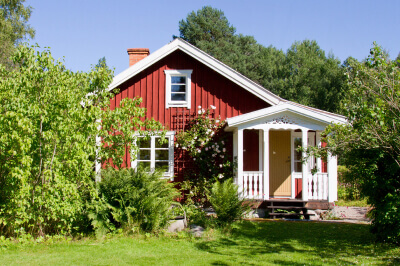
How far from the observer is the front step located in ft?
40.5

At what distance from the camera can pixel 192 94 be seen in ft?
47.4

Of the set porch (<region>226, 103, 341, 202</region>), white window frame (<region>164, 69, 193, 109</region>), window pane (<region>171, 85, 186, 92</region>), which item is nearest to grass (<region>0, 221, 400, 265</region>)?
porch (<region>226, 103, 341, 202</region>)

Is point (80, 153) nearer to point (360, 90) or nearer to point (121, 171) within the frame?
point (121, 171)

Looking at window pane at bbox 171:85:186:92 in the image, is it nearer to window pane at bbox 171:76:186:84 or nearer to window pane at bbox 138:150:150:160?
window pane at bbox 171:76:186:84

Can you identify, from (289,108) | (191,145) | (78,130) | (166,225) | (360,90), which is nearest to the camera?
(360,90)

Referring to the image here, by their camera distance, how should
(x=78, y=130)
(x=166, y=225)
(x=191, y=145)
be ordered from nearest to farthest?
(x=78, y=130)
(x=166, y=225)
(x=191, y=145)

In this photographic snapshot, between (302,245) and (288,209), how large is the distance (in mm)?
4064

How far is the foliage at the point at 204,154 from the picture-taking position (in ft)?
45.3

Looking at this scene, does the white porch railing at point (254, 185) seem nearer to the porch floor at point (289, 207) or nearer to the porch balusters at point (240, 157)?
the porch balusters at point (240, 157)

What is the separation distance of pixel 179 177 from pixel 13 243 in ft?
21.5

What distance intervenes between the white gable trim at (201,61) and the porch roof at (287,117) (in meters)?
1.48

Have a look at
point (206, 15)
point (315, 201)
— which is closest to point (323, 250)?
point (315, 201)

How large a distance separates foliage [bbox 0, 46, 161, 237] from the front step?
5838 millimetres

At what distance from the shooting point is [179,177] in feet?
46.5
